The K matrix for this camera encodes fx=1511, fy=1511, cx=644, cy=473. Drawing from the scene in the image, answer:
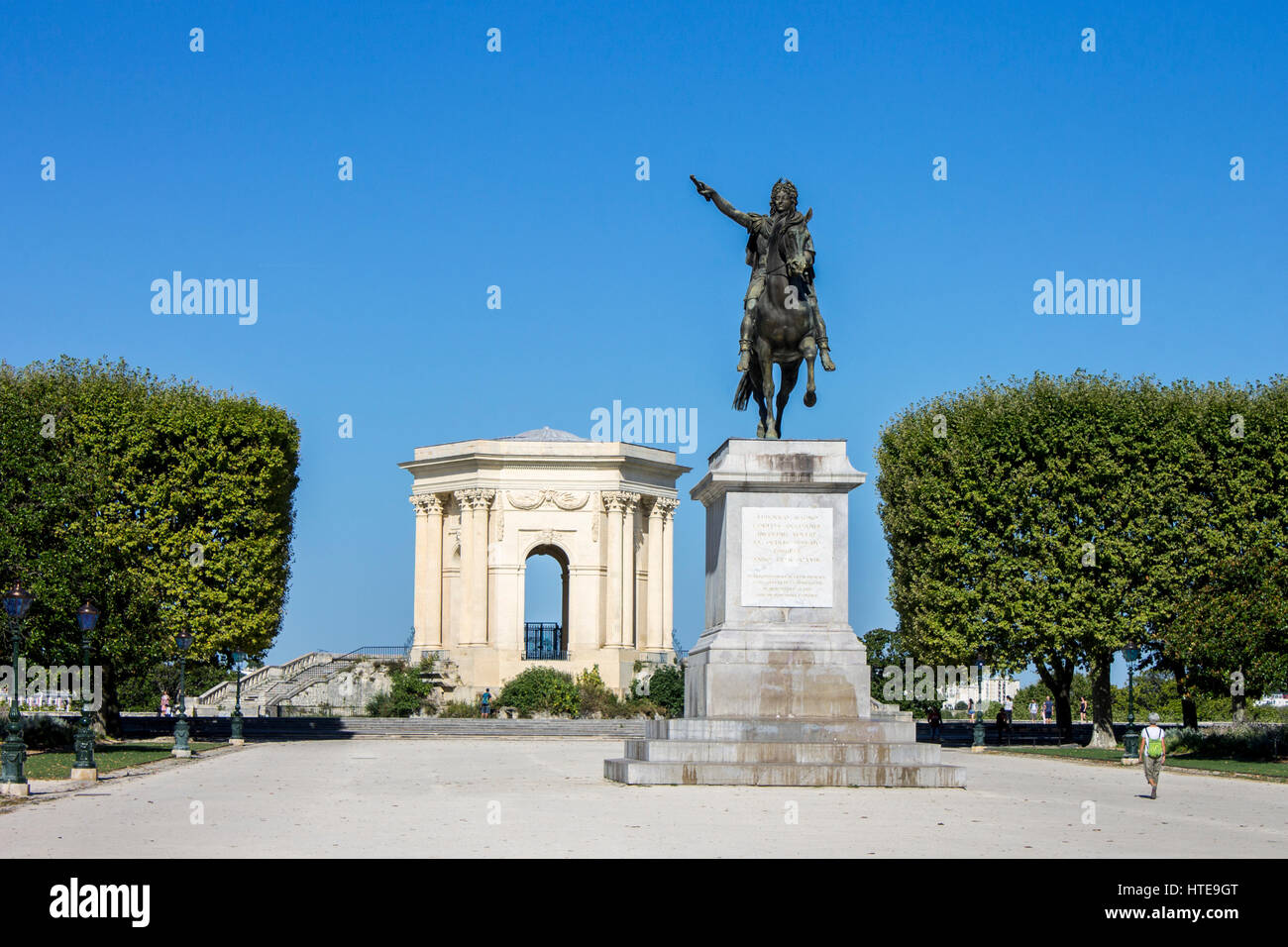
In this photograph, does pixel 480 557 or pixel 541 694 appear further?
pixel 480 557

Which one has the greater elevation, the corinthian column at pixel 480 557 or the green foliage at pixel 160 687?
the corinthian column at pixel 480 557

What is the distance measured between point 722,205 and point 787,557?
19.0ft

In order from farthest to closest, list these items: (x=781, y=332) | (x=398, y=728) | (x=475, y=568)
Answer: (x=475, y=568) → (x=398, y=728) → (x=781, y=332)

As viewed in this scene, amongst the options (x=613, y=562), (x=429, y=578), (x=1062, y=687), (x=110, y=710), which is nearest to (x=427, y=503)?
(x=429, y=578)

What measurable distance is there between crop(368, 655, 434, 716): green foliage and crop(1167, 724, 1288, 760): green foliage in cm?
3440

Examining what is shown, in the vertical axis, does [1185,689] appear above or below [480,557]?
below

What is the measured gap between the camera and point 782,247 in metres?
23.3

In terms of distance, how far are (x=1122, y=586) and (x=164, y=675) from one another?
179 ft

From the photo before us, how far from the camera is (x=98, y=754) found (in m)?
35.9

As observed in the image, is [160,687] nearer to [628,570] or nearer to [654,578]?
[628,570]

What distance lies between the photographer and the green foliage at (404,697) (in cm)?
6481

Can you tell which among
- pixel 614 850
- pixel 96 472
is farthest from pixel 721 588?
pixel 96 472

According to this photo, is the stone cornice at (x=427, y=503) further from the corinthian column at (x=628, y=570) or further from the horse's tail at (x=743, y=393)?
the horse's tail at (x=743, y=393)

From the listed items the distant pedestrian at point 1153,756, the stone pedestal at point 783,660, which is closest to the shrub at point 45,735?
the stone pedestal at point 783,660
